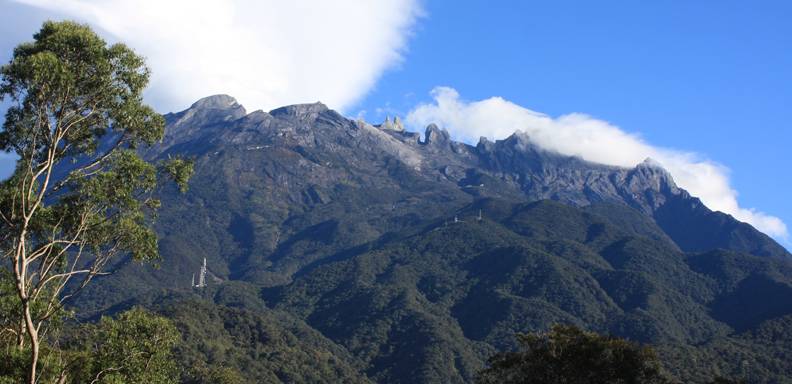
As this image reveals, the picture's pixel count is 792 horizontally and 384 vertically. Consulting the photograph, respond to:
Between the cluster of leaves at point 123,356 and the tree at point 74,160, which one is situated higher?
the tree at point 74,160

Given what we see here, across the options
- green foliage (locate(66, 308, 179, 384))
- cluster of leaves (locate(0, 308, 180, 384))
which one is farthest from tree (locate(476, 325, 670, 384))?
green foliage (locate(66, 308, 179, 384))

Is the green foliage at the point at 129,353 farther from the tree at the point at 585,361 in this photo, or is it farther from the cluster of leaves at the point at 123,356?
the tree at the point at 585,361

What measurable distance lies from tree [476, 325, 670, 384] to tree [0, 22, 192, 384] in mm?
31213

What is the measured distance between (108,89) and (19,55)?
131 inches

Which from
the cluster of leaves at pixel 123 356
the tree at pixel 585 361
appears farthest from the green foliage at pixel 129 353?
the tree at pixel 585 361

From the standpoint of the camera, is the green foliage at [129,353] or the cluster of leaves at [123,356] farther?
the green foliage at [129,353]

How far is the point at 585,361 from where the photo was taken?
53812 mm

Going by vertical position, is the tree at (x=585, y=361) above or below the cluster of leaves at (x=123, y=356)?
above

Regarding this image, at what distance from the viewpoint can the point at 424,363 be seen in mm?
195250

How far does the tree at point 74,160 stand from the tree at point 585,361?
31213 millimetres

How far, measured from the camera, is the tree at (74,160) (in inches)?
1136

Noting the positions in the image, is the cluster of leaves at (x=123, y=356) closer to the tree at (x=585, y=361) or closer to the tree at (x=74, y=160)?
the tree at (x=74, y=160)

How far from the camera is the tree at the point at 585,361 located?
176 feet

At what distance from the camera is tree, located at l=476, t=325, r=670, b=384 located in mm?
53625
